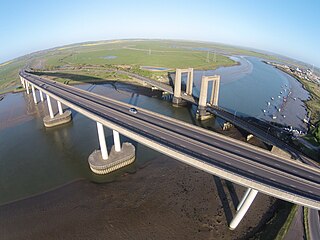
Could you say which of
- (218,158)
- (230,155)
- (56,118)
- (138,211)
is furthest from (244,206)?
(56,118)

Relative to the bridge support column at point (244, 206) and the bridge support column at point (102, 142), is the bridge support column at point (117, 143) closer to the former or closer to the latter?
the bridge support column at point (102, 142)

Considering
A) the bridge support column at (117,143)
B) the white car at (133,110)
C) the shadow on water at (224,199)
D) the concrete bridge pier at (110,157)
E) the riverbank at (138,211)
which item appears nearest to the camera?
the riverbank at (138,211)


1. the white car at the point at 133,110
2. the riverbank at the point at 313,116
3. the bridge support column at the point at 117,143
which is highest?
the white car at the point at 133,110

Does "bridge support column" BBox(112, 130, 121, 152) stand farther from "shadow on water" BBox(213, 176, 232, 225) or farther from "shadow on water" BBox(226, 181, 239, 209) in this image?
"shadow on water" BBox(226, 181, 239, 209)

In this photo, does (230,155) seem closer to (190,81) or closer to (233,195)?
(233,195)

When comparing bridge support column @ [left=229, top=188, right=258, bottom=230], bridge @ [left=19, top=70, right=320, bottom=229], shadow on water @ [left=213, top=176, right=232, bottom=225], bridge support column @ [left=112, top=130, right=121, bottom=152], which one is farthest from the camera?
bridge support column @ [left=112, top=130, right=121, bottom=152]

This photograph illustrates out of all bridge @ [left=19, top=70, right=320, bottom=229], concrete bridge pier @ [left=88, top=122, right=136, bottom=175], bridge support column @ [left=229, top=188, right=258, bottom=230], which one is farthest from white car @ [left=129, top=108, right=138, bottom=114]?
bridge support column @ [left=229, top=188, right=258, bottom=230]

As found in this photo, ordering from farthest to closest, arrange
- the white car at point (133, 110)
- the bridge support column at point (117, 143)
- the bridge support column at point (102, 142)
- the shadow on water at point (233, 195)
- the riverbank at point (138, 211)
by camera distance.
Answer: the white car at point (133, 110)
the bridge support column at point (117, 143)
the bridge support column at point (102, 142)
the shadow on water at point (233, 195)
the riverbank at point (138, 211)

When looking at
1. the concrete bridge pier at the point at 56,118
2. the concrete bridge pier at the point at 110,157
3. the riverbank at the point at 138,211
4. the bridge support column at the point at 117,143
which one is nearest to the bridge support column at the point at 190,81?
the concrete bridge pier at the point at 110,157

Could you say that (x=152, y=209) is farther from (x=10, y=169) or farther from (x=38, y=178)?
(x=10, y=169)
